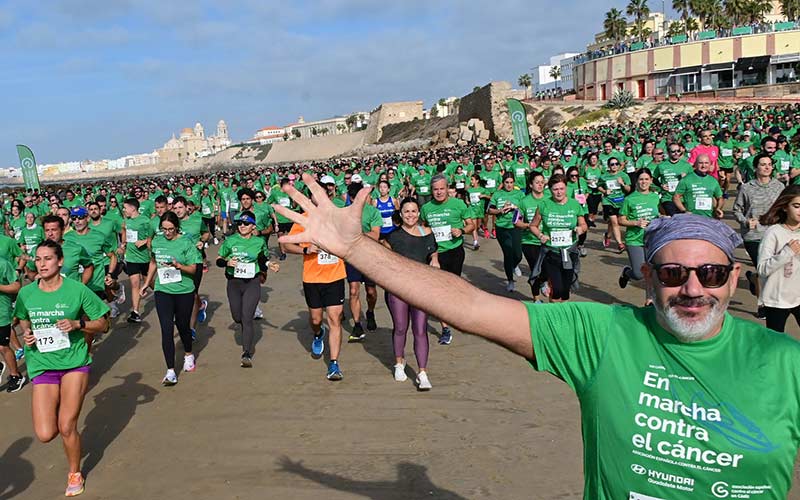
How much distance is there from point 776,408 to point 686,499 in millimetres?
366

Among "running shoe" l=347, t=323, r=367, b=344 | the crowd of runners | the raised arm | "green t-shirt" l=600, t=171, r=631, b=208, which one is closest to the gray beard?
the crowd of runners

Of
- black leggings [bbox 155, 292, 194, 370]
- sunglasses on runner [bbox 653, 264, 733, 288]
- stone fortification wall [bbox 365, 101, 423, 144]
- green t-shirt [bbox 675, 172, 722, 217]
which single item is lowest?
black leggings [bbox 155, 292, 194, 370]

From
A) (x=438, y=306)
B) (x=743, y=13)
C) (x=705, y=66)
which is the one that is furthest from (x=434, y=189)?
(x=743, y=13)

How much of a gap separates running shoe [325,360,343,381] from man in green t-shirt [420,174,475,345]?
156cm

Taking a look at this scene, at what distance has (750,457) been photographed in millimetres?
1815

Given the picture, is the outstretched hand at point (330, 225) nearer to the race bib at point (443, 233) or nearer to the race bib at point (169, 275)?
the race bib at point (169, 275)

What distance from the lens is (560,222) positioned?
8109mm

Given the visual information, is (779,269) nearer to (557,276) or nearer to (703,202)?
(557,276)

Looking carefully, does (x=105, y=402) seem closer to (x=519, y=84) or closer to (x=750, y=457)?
(x=750, y=457)

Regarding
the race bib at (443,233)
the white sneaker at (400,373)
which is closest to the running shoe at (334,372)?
A: the white sneaker at (400,373)

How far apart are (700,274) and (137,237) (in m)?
10.1

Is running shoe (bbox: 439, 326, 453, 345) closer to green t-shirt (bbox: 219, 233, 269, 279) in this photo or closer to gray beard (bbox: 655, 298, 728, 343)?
green t-shirt (bbox: 219, 233, 269, 279)

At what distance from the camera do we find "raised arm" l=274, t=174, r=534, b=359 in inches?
85.5

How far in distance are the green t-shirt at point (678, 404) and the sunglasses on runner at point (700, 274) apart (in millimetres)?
126
